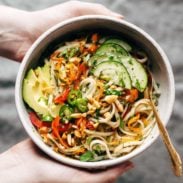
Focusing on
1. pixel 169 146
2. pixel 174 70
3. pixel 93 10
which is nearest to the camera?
pixel 169 146

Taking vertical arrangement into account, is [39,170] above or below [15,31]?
below

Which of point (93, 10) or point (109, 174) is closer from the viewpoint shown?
point (109, 174)

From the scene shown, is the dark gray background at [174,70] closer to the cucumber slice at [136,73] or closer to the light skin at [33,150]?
the light skin at [33,150]

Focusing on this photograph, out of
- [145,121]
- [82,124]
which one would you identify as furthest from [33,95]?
[145,121]

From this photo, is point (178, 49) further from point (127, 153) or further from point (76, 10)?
point (127, 153)

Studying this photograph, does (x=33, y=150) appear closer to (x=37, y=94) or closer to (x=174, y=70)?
(x=37, y=94)

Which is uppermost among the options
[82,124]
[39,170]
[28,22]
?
[28,22]

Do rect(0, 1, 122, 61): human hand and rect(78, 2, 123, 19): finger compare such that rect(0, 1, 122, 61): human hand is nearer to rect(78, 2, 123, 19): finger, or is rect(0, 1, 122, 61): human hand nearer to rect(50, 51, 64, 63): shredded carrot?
rect(78, 2, 123, 19): finger

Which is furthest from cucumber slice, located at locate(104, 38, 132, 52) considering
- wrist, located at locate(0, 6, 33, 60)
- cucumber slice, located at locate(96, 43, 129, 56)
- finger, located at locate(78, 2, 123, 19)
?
wrist, located at locate(0, 6, 33, 60)

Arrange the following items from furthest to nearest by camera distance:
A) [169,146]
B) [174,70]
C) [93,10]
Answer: [174,70], [93,10], [169,146]
